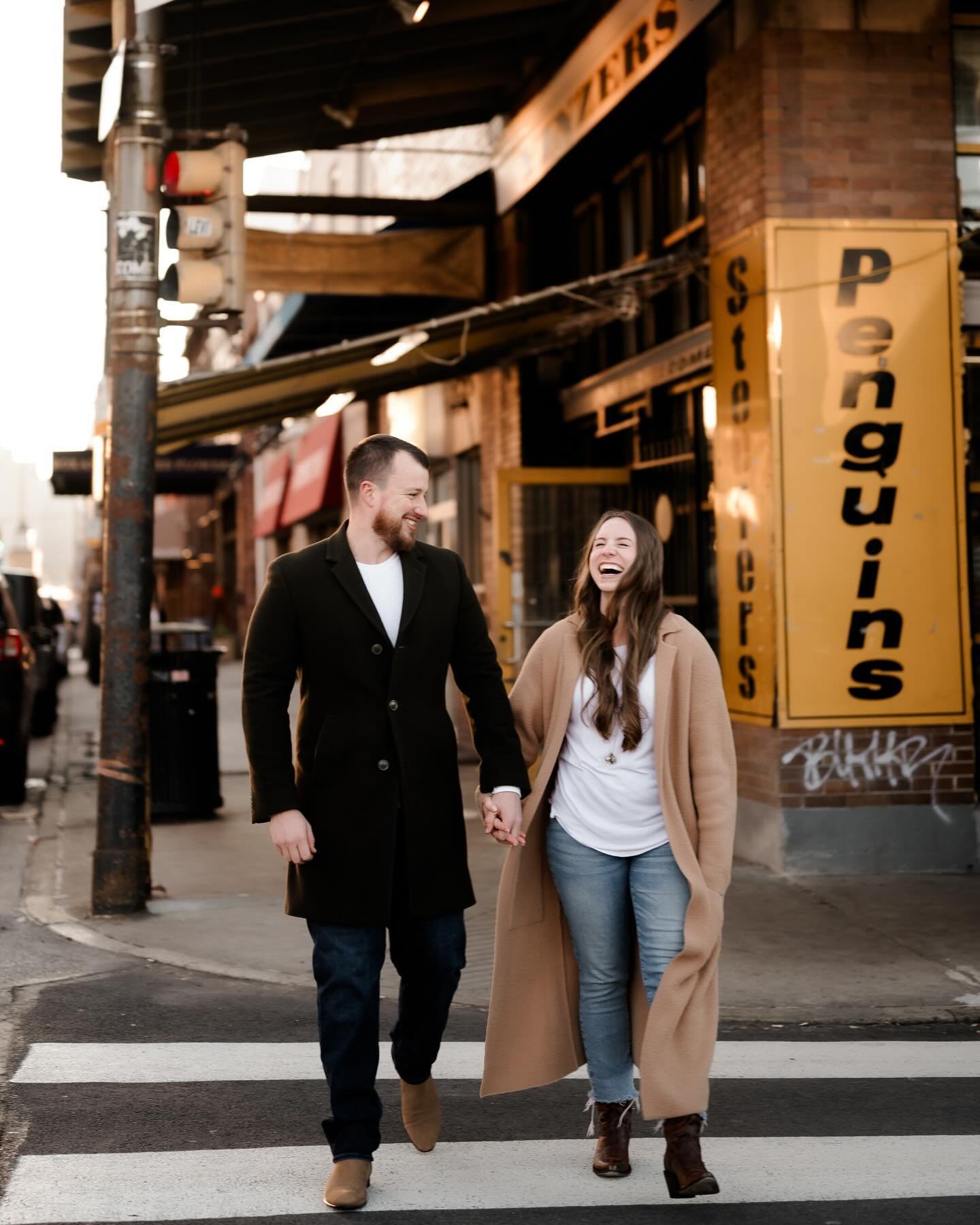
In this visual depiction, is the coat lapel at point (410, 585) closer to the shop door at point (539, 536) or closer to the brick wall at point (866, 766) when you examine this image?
the brick wall at point (866, 766)

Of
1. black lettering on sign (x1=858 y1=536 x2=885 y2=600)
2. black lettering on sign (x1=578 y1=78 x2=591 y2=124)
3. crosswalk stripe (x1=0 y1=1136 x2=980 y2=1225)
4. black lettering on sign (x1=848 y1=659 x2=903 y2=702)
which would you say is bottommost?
crosswalk stripe (x1=0 y1=1136 x2=980 y2=1225)

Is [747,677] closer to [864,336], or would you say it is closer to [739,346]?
[739,346]

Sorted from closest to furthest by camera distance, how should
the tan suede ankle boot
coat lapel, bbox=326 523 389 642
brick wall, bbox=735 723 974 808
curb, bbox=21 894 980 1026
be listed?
the tan suede ankle boot
coat lapel, bbox=326 523 389 642
curb, bbox=21 894 980 1026
brick wall, bbox=735 723 974 808

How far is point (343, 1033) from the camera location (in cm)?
408

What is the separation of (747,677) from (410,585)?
5.35m

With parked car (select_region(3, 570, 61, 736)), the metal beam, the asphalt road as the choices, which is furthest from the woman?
parked car (select_region(3, 570, 61, 736))

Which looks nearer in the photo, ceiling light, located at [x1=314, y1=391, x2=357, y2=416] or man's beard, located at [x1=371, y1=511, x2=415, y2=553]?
man's beard, located at [x1=371, y1=511, x2=415, y2=553]

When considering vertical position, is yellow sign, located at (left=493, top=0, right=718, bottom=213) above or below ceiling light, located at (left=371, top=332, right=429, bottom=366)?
above

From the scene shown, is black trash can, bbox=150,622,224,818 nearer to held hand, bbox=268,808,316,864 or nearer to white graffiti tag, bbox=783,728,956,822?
white graffiti tag, bbox=783,728,956,822

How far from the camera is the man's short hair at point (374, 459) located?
4.21 m

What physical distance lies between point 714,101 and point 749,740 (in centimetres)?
392

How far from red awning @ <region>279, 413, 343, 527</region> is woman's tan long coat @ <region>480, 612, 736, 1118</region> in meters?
17.4

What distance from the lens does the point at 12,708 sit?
39.9ft

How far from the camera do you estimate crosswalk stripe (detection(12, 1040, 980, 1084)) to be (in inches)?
210
